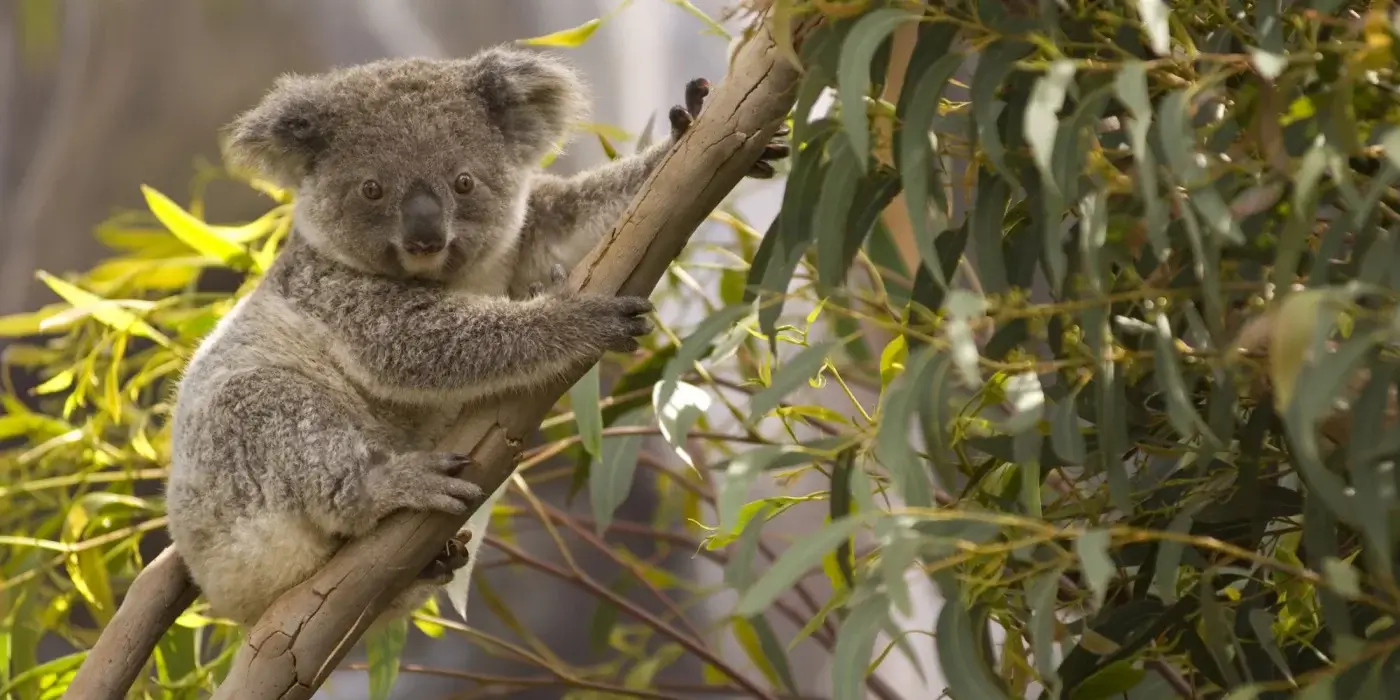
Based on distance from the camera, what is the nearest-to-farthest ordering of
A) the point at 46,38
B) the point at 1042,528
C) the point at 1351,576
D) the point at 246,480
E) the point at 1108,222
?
the point at 1351,576, the point at 1042,528, the point at 1108,222, the point at 246,480, the point at 46,38

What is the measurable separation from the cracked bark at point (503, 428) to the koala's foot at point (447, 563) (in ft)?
Answer: 0.30

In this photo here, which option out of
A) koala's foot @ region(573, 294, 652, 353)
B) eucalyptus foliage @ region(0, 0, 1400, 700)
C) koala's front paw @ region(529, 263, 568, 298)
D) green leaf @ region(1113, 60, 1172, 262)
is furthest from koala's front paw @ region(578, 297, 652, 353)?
green leaf @ region(1113, 60, 1172, 262)

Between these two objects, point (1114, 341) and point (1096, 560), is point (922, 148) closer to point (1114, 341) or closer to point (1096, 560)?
point (1114, 341)

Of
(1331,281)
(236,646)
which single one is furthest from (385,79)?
(1331,281)

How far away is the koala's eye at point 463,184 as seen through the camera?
1.76m

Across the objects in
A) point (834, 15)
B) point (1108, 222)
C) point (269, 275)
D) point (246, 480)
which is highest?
point (834, 15)

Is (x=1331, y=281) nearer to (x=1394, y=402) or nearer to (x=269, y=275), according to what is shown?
(x=1394, y=402)

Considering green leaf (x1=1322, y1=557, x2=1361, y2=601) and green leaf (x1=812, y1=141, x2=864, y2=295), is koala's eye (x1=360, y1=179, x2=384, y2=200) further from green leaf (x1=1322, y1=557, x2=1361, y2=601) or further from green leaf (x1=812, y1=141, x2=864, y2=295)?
green leaf (x1=1322, y1=557, x2=1361, y2=601)

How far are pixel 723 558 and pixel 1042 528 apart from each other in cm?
168

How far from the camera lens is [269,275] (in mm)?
1958

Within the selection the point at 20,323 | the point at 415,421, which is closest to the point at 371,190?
the point at 415,421

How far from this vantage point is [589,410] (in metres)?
1.61

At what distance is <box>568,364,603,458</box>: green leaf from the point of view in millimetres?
1591

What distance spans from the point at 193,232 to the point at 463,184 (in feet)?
2.20
